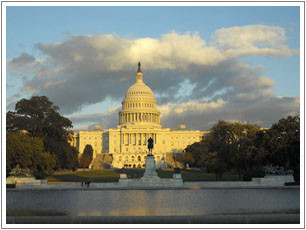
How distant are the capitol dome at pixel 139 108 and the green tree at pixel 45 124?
108 metres

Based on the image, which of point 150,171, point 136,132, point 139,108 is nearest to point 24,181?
point 150,171

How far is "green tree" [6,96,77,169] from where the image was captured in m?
67.4

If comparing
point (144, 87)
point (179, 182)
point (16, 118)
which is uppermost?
point (144, 87)

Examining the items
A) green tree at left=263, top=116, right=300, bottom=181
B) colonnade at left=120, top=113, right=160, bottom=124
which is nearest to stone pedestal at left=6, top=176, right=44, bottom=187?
green tree at left=263, top=116, right=300, bottom=181

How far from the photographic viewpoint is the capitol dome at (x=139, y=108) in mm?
178375

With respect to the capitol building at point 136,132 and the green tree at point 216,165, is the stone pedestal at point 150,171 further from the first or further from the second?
the capitol building at point 136,132

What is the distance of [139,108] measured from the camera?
177625 millimetres

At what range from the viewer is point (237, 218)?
18641 mm

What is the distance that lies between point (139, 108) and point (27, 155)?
399ft

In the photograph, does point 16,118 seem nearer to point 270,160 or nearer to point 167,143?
point 270,160

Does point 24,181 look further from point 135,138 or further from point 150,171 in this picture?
point 135,138

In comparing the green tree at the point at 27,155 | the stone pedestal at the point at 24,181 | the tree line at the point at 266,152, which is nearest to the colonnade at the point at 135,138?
the tree line at the point at 266,152
